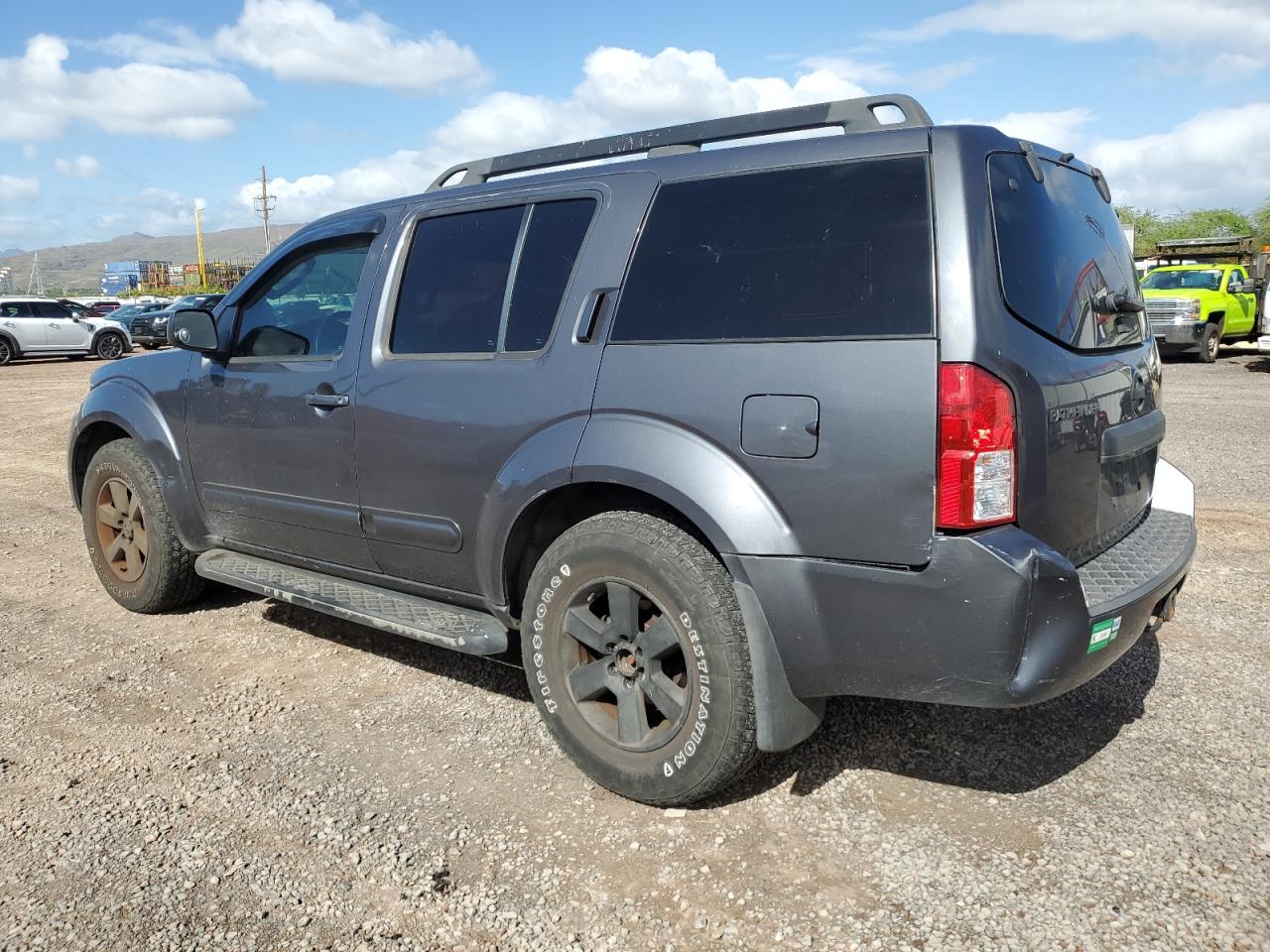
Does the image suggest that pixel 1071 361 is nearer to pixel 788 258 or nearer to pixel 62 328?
pixel 788 258

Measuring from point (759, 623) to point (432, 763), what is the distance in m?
1.30

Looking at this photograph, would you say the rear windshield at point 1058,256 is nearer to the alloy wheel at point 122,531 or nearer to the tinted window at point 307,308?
the tinted window at point 307,308

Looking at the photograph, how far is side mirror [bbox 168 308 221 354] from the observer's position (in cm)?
421

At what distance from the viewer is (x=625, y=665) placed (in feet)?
9.89

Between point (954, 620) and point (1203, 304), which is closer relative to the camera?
point (954, 620)

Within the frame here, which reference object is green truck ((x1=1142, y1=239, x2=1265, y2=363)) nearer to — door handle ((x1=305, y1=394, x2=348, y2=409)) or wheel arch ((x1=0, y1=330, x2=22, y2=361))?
door handle ((x1=305, y1=394, x2=348, y2=409))

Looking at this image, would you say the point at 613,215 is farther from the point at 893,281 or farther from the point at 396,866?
the point at 396,866

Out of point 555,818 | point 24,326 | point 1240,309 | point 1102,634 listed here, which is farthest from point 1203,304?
point 24,326

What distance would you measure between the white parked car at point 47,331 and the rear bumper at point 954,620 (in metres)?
26.6

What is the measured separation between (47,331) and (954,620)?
89.9 ft

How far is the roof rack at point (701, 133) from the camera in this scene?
9.63 feet

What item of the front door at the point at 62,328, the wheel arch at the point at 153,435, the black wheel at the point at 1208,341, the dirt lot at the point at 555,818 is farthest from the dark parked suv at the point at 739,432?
the front door at the point at 62,328

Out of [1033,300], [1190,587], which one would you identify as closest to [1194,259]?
[1190,587]

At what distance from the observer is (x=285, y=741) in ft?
11.5
